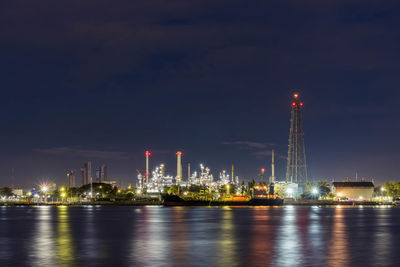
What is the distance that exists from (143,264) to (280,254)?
1080 centimetres

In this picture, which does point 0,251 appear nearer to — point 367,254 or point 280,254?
point 280,254

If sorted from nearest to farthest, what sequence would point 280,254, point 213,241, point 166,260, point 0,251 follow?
point 166,260, point 280,254, point 0,251, point 213,241

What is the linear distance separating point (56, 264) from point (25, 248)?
12.9 m

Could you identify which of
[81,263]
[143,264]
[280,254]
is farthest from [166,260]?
[280,254]

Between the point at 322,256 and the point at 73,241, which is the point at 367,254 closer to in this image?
the point at 322,256

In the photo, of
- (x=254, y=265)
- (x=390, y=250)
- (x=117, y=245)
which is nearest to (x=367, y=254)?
(x=390, y=250)

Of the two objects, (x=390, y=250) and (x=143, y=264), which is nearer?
(x=143, y=264)

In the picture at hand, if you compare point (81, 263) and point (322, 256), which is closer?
point (81, 263)

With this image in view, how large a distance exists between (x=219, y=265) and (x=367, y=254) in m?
13.5

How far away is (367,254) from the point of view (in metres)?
43.3

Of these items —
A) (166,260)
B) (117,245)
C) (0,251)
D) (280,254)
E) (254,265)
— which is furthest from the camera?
(117,245)

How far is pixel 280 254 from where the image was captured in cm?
4212

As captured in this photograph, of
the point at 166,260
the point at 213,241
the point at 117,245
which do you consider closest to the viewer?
Answer: the point at 166,260

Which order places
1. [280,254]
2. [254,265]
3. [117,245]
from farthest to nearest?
[117,245] → [280,254] → [254,265]
